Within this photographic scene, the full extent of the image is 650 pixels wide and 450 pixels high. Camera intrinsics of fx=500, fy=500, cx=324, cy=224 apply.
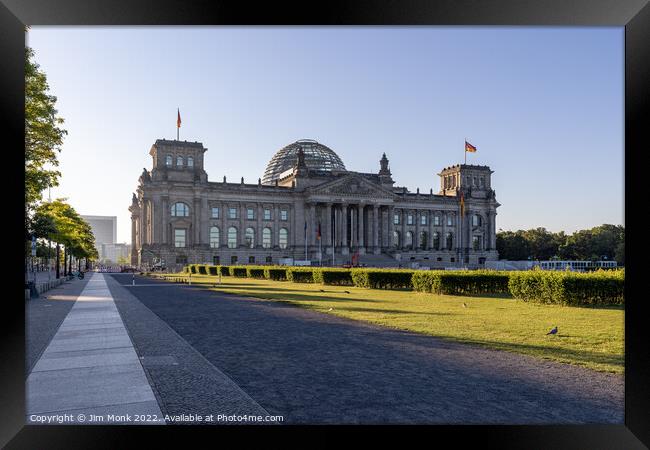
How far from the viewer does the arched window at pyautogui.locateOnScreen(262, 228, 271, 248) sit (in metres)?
121

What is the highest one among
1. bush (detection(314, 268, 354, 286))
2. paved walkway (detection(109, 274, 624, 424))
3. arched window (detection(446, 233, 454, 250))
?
arched window (detection(446, 233, 454, 250))

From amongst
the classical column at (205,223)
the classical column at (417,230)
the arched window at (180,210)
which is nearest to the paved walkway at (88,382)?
the arched window at (180,210)

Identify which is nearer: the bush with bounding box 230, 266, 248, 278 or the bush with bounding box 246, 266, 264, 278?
the bush with bounding box 246, 266, 264, 278

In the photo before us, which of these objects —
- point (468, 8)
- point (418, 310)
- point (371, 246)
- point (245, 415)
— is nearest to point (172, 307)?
point (418, 310)

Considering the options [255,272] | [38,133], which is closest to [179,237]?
[255,272]

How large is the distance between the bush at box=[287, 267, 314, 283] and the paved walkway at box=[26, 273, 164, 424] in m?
37.1

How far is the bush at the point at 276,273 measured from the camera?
59750mm

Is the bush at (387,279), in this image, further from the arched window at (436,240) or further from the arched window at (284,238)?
the arched window at (436,240)

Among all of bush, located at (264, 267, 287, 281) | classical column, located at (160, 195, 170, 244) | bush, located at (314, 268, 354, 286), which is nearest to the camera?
bush, located at (314, 268, 354, 286)

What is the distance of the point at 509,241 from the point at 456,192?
2197 cm

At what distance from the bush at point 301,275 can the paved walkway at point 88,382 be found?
37108 millimetres

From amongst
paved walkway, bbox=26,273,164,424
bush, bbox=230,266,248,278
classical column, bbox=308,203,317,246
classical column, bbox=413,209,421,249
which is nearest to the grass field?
paved walkway, bbox=26,273,164,424

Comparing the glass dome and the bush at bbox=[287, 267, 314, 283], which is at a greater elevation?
the glass dome

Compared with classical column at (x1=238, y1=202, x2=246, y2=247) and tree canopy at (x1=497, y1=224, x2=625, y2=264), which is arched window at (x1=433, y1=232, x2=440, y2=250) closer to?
tree canopy at (x1=497, y1=224, x2=625, y2=264)
